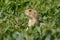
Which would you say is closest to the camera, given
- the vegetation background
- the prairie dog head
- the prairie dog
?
the vegetation background

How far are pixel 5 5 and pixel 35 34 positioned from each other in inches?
136

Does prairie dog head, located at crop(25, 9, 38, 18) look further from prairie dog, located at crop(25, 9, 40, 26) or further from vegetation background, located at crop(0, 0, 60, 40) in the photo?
vegetation background, located at crop(0, 0, 60, 40)

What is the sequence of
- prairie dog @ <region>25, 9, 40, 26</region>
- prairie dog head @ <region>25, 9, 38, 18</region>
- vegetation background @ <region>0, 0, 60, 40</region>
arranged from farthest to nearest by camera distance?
1. prairie dog head @ <region>25, 9, 38, 18</region>
2. prairie dog @ <region>25, 9, 40, 26</region>
3. vegetation background @ <region>0, 0, 60, 40</region>

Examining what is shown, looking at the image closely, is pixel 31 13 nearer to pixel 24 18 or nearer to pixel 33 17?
pixel 33 17

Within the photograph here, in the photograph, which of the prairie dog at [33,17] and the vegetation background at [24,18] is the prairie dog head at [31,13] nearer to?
the prairie dog at [33,17]

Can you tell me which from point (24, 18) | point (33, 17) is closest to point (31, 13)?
point (33, 17)

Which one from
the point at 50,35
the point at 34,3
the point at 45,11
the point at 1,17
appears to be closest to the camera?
the point at 50,35

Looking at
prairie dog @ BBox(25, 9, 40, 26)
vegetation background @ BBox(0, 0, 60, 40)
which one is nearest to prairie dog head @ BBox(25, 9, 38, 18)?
prairie dog @ BBox(25, 9, 40, 26)

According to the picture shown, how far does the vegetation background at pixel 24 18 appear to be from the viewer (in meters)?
4.32

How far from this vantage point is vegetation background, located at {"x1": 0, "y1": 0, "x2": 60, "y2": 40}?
432 centimetres

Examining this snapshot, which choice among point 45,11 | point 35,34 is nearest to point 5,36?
point 35,34

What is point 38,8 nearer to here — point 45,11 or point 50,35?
point 45,11

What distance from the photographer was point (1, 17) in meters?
6.50

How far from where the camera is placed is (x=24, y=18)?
6.97 meters
